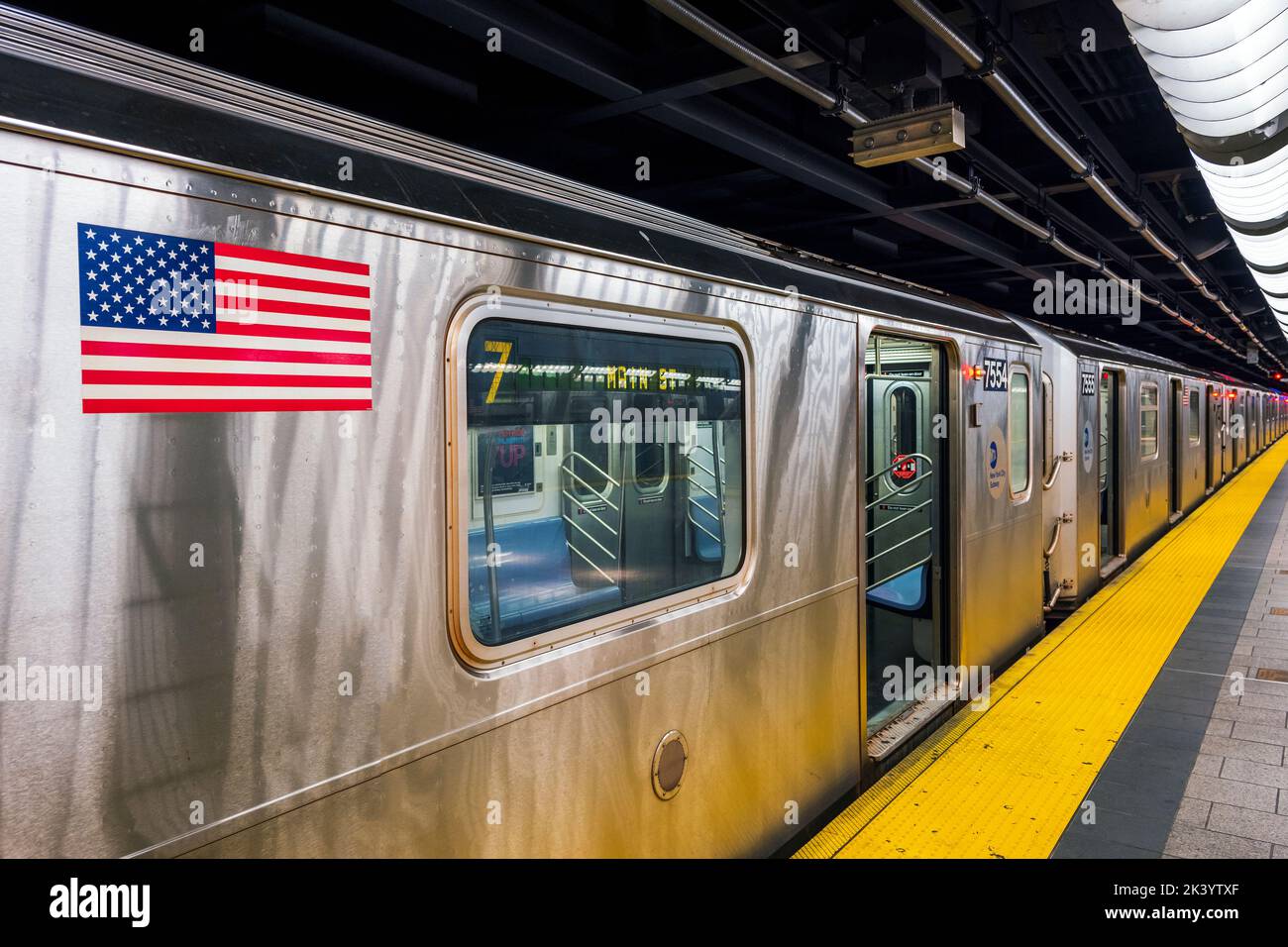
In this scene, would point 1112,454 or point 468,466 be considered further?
point 1112,454

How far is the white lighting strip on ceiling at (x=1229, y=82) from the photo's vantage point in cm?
237

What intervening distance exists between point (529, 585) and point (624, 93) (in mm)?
2060

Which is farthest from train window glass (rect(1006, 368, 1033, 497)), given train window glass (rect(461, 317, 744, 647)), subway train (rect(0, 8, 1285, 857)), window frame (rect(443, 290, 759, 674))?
window frame (rect(443, 290, 759, 674))

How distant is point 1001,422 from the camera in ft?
17.9

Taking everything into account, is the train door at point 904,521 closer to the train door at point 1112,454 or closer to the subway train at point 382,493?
the subway train at point 382,493

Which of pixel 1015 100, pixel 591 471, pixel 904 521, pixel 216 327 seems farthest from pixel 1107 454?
pixel 216 327

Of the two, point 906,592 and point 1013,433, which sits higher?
point 1013,433

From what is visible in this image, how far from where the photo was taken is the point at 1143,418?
33.4 ft

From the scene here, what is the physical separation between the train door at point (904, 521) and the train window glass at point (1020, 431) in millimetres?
740

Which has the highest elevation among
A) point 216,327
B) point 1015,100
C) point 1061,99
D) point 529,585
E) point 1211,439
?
point 1061,99

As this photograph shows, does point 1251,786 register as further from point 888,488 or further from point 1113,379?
point 1113,379

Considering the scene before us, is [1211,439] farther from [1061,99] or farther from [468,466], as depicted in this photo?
[468,466]

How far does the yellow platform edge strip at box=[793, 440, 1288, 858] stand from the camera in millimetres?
3404

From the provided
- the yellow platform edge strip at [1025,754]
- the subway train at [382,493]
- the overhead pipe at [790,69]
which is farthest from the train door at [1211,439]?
the subway train at [382,493]
